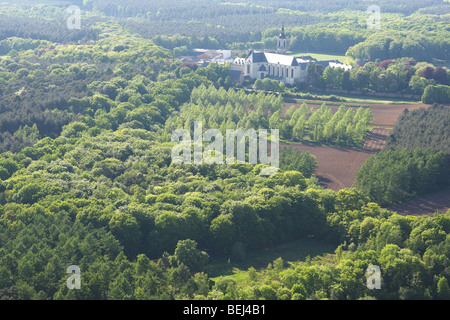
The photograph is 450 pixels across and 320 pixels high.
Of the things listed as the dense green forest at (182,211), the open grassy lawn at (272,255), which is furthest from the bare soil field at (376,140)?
the open grassy lawn at (272,255)

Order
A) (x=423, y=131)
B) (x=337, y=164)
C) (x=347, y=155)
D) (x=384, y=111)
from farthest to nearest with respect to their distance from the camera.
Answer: (x=384, y=111), (x=347, y=155), (x=423, y=131), (x=337, y=164)

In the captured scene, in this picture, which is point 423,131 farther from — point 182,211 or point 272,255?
point 182,211

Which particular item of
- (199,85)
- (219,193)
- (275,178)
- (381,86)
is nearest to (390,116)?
(381,86)

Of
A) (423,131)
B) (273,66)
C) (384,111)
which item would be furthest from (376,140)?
(273,66)

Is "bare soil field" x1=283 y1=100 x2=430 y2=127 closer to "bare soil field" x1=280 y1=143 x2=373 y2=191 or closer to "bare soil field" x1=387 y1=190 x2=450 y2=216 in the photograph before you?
"bare soil field" x1=280 y1=143 x2=373 y2=191

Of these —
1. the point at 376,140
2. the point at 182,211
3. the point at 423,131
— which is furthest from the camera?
the point at 376,140
